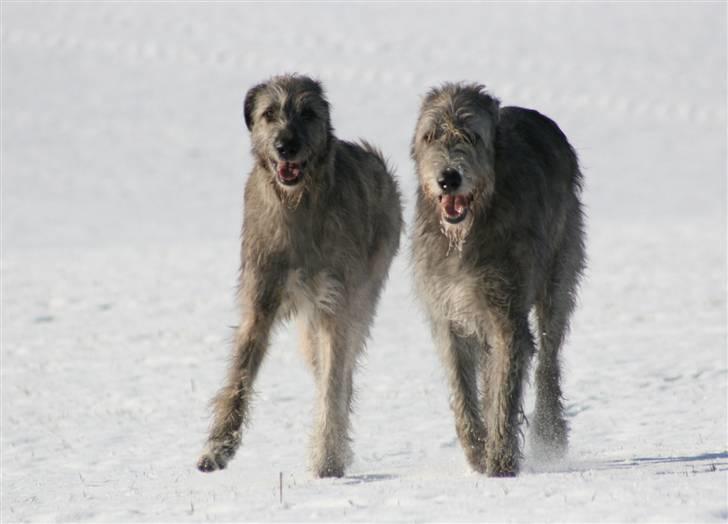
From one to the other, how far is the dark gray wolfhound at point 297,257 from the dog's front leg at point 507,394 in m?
1.03

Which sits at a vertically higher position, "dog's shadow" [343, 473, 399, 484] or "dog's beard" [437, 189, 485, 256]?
"dog's beard" [437, 189, 485, 256]

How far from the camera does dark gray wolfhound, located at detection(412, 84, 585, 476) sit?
652 cm

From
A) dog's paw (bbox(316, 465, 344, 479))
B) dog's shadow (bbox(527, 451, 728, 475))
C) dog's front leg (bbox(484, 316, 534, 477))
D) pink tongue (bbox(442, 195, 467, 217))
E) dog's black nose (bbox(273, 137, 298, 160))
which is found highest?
dog's black nose (bbox(273, 137, 298, 160))

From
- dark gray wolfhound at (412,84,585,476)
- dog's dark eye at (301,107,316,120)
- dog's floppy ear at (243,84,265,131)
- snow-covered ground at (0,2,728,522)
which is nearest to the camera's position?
dark gray wolfhound at (412,84,585,476)

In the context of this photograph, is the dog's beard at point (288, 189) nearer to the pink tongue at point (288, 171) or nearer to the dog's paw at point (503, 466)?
the pink tongue at point (288, 171)

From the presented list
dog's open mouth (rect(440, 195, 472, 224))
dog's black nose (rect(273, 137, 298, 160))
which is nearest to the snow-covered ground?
dog's open mouth (rect(440, 195, 472, 224))

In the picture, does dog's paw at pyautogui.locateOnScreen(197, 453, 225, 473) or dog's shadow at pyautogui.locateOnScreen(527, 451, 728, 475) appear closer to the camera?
dog's shadow at pyautogui.locateOnScreen(527, 451, 728, 475)

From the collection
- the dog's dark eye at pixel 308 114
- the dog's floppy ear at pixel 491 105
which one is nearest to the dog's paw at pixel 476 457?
the dog's floppy ear at pixel 491 105

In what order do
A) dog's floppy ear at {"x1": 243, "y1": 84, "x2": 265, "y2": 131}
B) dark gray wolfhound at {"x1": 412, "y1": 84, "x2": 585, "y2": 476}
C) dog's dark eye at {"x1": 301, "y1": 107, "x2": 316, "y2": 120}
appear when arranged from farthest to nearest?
dog's floppy ear at {"x1": 243, "y1": 84, "x2": 265, "y2": 131}
dog's dark eye at {"x1": 301, "y1": 107, "x2": 316, "y2": 120}
dark gray wolfhound at {"x1": 412, "y1": 84, "x2": 585, "y2": 476}

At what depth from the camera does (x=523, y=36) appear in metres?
36.3

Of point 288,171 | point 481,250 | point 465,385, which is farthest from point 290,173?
point 465,385

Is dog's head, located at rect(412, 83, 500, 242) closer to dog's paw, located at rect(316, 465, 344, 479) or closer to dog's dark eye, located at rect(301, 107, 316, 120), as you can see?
dog's dark eye, located at rect(301, 107, 316, 120)

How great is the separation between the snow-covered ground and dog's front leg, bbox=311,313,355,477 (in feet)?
0.82

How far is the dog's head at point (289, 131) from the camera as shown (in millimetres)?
6945
